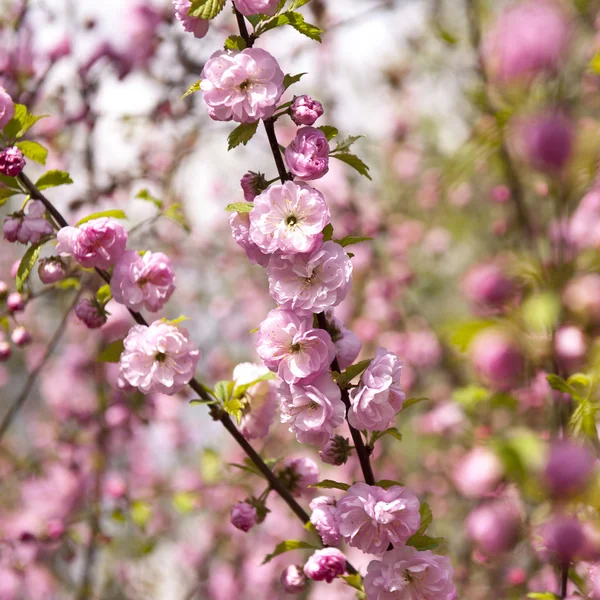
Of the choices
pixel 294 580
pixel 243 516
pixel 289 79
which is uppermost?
pixel 289 79

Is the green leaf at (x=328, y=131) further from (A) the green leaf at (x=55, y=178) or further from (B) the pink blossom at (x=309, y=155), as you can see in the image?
(A) the green leaf at (x=55, y=178)

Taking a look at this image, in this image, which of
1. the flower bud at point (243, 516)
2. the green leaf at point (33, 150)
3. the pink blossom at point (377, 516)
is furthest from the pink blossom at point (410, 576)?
the green leaf at point (33, 150)

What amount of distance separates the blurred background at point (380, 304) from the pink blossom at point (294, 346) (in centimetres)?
23

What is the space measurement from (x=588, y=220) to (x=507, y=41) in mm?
999

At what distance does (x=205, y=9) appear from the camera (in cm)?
107

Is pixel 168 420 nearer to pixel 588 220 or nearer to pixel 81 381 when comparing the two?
pixel 81 381

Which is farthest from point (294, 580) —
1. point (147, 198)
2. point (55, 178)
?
point (147, 198)

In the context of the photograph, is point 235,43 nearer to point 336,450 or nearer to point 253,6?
point 253,6

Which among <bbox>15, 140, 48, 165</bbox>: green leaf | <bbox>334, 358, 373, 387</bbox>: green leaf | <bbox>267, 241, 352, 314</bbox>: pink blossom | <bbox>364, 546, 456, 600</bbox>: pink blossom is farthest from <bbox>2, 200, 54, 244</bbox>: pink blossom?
<bbox>364, 546, 456, 600</bbox>: pink blossom

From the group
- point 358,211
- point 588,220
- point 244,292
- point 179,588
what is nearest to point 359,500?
point 588,220

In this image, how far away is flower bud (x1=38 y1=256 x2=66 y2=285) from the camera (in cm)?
134

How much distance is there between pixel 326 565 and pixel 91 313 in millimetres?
667

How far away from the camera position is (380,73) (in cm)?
450

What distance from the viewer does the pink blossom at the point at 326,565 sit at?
1108mm
